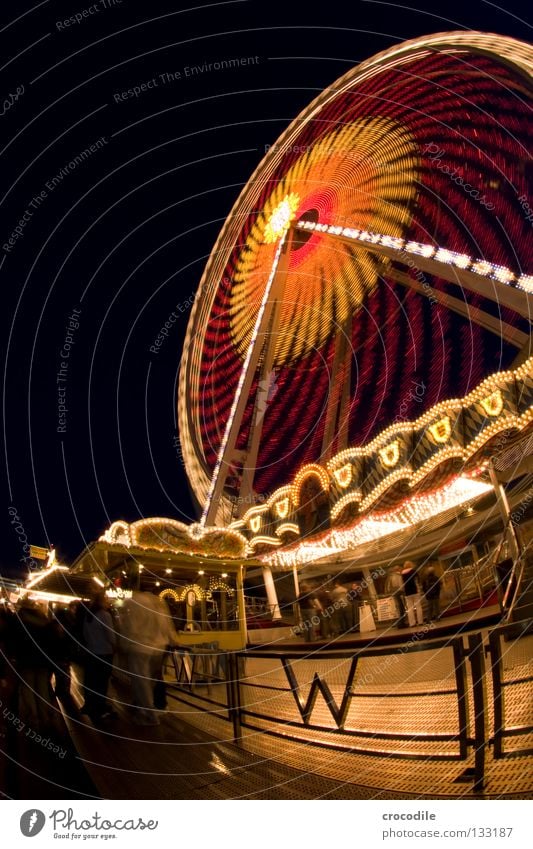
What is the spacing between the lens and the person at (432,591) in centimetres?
207

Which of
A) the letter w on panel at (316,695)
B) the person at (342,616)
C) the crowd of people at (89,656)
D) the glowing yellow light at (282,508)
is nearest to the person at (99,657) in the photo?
the crowd of people at (89,656)

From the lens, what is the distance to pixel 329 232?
8.03 meters

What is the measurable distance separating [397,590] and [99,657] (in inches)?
56.1

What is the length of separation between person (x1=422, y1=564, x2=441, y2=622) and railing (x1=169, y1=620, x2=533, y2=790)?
7.1 inches

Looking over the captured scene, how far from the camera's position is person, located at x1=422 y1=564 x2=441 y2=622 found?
2.07m

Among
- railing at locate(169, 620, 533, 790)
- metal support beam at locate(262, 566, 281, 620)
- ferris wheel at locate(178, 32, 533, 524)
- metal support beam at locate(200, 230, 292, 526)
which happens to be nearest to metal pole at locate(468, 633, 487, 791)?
railing at locate(169, 620, 533, 790)

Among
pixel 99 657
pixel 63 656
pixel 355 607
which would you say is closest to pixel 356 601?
pixel 355 607

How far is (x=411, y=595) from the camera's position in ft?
7.53

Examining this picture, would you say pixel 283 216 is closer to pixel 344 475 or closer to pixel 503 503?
pixel 344 475

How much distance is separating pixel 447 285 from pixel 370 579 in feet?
19.8

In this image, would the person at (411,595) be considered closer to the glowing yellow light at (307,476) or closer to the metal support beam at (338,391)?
Result: the glowing yellow light at (307,476)

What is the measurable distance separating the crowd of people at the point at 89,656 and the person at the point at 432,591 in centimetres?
115

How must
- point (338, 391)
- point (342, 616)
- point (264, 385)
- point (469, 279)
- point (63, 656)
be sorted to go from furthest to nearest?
point (264, 385), point (338, 391), point (469, 279), point (342, 616), point (63, 656)
